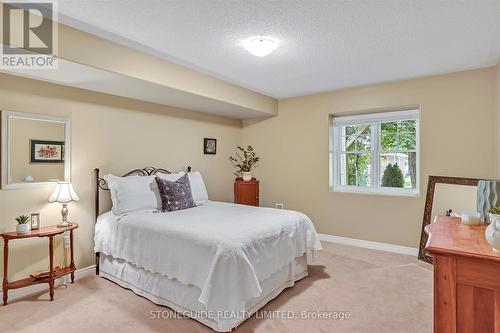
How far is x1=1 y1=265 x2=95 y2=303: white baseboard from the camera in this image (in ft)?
8.53

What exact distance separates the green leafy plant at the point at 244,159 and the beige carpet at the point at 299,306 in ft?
8.21

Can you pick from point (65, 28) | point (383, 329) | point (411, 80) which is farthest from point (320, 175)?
point (65, 28)

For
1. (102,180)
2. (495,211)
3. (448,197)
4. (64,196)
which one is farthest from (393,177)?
(64,196)

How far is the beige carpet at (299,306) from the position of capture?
7.07 ft

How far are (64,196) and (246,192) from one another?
2.71 meters

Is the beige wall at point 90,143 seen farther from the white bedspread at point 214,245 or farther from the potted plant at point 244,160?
the potted plant at point 244,160

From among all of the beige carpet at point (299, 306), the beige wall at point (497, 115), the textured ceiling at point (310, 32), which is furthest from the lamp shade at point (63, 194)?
the beige wall at point (497, 115)

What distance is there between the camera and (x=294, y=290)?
278 centimetres

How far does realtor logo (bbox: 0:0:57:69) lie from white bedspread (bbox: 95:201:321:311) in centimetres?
171

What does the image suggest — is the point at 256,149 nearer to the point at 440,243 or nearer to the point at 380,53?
the point at 380,53

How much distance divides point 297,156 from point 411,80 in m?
2.03

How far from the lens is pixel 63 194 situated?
2.81 metres

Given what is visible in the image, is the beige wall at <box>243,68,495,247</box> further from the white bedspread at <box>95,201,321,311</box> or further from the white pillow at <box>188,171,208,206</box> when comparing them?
the white pillow at <box>188,171,208,206</box>

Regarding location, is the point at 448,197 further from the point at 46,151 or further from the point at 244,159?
the point at 46,151
